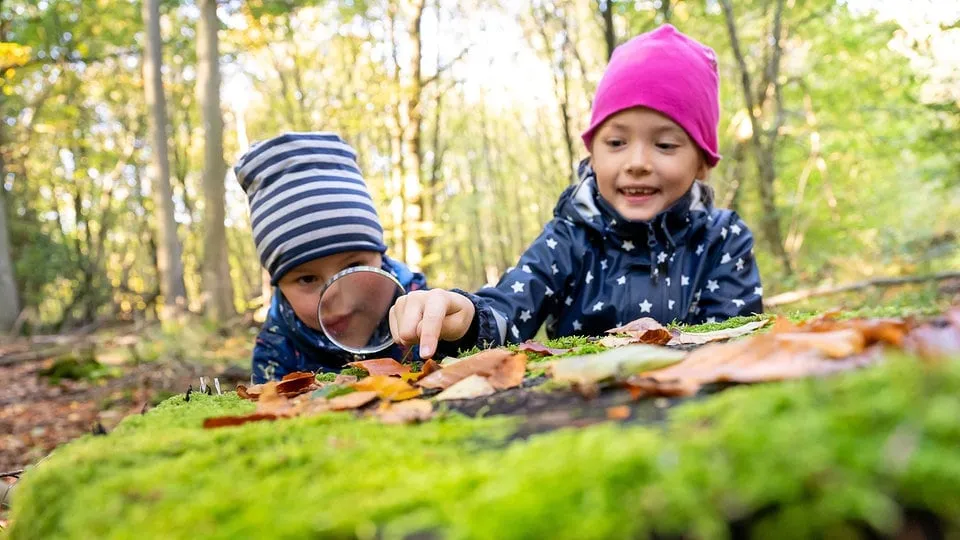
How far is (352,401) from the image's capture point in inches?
42.1

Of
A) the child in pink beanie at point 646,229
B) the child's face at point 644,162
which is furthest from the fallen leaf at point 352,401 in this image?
the child's face at point 644,162

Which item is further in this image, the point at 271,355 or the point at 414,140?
the point at 414,140

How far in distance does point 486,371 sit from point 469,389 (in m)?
0.12

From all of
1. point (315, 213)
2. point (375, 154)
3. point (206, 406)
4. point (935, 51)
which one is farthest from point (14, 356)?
point (375, 154)

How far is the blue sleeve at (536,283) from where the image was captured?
255 centimetres

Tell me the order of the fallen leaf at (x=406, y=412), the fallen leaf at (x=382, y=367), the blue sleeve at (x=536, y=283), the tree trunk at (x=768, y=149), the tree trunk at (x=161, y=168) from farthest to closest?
the tree trunk at (x=161, y=168) → the tree trunk at (x=768, y=149) → the blue sleeve at (x=536, y=283) → the fallen leaf at (x=382, y=367) → the fallen leaf at (x=406, y=412)

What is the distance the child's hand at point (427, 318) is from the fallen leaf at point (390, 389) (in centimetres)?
43

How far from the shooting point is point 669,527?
432 millimetres

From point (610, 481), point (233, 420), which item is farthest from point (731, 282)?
point (610, 481)

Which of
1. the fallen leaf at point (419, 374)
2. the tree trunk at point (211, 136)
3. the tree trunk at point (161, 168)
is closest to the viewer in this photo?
the fallen leaf at point (419, 374)

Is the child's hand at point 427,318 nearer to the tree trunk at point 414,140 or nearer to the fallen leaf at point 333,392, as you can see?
the fallen leaf at point 333,392

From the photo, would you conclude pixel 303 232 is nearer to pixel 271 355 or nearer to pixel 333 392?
pixel 271 355

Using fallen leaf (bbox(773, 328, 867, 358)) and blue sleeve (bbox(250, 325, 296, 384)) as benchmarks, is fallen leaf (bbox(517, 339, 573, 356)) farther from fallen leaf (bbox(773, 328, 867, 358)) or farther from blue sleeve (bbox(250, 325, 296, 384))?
blue sleeve (bbox(250, 325, 296, 384))

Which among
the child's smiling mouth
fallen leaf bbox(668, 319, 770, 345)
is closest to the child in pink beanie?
the child's smiling mouth
